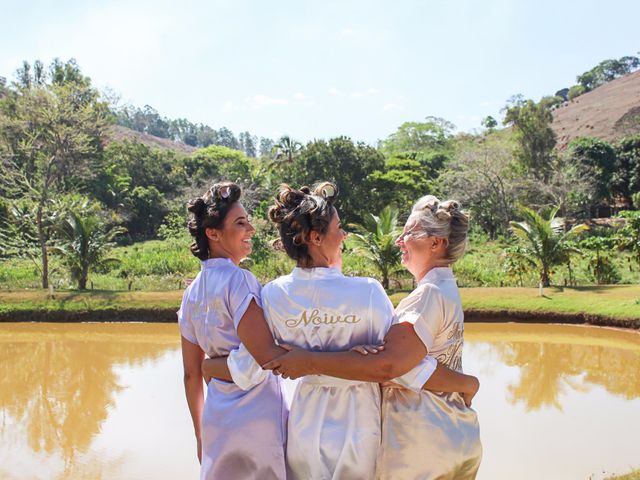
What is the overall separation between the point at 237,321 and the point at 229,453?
48cm

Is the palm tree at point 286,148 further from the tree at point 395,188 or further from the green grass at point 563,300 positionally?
the green grass at point 563,300

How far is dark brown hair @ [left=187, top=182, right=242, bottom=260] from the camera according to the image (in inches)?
89.9

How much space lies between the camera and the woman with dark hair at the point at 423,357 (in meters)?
1.91

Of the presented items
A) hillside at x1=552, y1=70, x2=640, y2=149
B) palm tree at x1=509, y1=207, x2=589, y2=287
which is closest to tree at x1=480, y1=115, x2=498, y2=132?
hillside at x1=552, y1=70, x2=640, y2=149

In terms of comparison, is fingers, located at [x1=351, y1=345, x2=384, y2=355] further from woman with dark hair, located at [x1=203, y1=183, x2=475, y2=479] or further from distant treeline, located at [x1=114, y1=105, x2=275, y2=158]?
distant treeline, located at [x1=114, y1=105, x2=275, y2=158]

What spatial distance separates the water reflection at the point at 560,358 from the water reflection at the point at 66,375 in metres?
4.37

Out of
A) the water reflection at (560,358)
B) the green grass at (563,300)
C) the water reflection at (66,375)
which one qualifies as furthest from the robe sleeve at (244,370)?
the green grass at (563,300)

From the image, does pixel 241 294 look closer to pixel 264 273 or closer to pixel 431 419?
pixel 431 419

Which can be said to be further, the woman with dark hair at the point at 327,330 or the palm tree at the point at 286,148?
the palm tree at the point at 286,148

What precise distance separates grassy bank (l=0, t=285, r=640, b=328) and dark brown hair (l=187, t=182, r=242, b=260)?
8.54 meters

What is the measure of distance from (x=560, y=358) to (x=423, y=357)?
6.80 metres

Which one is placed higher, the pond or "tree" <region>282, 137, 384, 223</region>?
"tree" <region>282, 137, 384, 223</region>

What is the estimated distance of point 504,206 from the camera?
22516mm

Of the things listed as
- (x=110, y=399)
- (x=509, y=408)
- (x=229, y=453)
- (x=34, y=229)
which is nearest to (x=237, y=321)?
(x=229, y=453)
